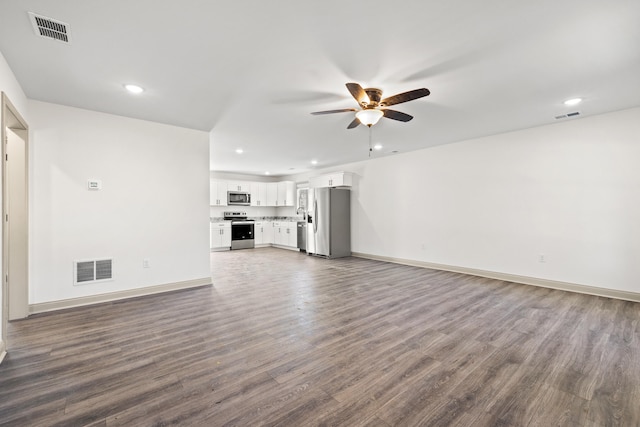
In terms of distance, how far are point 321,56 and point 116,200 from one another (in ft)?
11.2

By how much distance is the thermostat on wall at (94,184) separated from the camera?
3.68 metres

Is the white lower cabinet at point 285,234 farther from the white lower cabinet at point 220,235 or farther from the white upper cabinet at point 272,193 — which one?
the white lower cabinet at point 220,235

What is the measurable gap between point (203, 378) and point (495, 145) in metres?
5.64

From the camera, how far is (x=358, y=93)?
2.75m

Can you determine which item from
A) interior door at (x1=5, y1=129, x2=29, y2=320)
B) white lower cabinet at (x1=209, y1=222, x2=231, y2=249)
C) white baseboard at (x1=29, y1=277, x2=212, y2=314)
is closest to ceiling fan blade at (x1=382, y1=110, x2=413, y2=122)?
white baseboard at (x1=29, y1=277, x2=212, y2=314)

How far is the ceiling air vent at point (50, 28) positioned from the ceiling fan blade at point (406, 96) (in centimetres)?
275

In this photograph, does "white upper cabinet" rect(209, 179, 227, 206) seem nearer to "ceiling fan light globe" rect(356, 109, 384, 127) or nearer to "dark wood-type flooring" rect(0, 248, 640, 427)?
"dark wood-type flooring" rect(0, 248, 640, 427)

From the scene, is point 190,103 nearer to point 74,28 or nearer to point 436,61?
point 74,28

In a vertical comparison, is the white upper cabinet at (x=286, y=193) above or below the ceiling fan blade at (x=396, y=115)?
below

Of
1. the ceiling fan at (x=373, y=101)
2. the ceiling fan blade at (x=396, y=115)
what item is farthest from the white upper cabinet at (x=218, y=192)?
the ceiling fan blade at (x=396, y=115)

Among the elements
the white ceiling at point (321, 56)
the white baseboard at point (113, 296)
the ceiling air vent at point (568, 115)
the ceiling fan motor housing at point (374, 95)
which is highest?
the ceiling air vent at point (568, 115)

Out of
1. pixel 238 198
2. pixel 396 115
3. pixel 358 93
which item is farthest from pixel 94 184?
pixel 238 198

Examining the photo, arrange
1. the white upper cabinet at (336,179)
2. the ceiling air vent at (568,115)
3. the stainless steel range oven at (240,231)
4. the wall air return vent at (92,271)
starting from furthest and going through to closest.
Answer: the stainless steel range oven at (240,231), the white upper cabinet at (336,179), the ceiling air vent at (568,115), the wall air return vent at (92,271)

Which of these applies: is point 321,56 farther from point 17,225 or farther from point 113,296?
point 113,296
